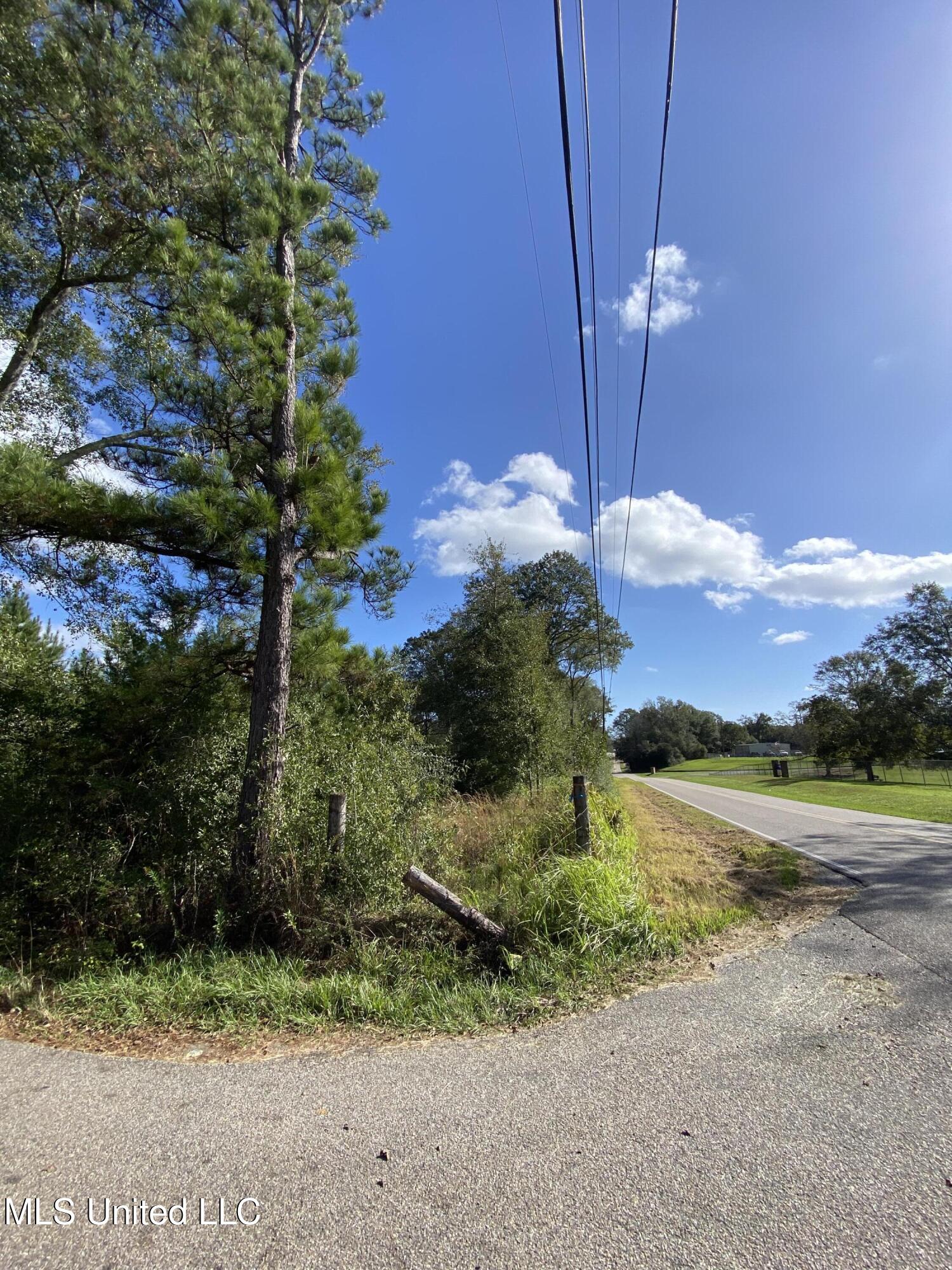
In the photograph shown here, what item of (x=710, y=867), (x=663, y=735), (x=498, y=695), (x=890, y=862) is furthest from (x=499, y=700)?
(x=663, y=735)

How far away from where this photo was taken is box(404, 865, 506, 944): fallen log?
165 inches

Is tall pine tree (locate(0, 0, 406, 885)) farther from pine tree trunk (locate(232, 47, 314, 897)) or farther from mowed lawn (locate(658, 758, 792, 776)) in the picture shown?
mowed lawn (locate(658, 758, 792, 776))

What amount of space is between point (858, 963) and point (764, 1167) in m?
2.53

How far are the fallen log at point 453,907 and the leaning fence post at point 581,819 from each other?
1.43m

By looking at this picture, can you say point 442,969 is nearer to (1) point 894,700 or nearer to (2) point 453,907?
(2) point 453,907

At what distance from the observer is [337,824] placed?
15.1 ft

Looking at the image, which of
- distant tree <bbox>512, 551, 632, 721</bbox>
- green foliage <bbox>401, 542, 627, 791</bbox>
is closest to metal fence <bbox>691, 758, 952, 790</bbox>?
distant tree <bbox>512, 551, 632, 721</bbox>

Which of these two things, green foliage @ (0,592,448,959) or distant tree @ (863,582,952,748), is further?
distant tree @ (863,582,952,748)

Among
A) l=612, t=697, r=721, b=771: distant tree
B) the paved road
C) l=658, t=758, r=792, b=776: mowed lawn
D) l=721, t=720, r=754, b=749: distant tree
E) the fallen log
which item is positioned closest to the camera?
the fallen log

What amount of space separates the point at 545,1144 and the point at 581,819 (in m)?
3.40

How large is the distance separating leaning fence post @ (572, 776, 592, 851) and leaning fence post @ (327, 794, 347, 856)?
7.52 feet

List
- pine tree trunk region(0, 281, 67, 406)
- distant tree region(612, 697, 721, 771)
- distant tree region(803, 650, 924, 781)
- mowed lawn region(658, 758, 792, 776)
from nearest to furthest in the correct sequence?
pine tree trunk region(0, 281, 67, 406), distant tree region(803, 650, 924, 781), mowed lawn region(658, 758, 792, 776), distant tree region(612, 697, 721, 771)

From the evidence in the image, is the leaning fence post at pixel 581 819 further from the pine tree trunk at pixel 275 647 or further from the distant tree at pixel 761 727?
the distant tree at pixel 761 727

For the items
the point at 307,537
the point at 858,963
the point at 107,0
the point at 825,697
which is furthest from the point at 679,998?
the point at 825,697
